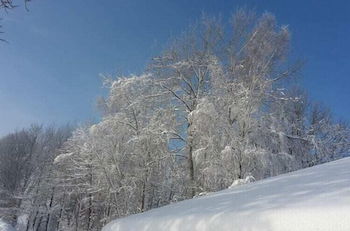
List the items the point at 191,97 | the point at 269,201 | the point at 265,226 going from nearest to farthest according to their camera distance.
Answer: the point at 265,226 < the point at 269,201 < the point at 191,97

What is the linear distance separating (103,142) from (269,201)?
12.6m

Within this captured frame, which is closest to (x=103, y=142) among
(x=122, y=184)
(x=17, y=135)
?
(x=122, y=184)

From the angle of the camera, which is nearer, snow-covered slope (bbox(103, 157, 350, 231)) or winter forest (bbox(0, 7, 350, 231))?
snow-covered slope (bbox(103, 157, 350, 231))

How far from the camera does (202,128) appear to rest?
1255 centimetres

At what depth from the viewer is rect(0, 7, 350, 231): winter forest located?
12.1 meters

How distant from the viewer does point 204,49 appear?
1529cm

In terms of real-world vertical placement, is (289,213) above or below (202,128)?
below

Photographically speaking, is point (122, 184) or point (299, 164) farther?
point (122, 184)

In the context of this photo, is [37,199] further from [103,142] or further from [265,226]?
[265,226]

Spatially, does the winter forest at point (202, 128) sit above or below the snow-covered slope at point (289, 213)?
above

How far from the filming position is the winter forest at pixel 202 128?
12094mm

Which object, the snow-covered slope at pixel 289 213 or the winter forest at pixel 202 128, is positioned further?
the winter forest at pixel 202 128

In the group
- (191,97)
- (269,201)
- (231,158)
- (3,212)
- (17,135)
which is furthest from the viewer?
(17,135)

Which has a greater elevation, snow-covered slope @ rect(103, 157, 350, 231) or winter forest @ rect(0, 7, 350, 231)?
winter forest @ rect(0, 7, 350, 231)
